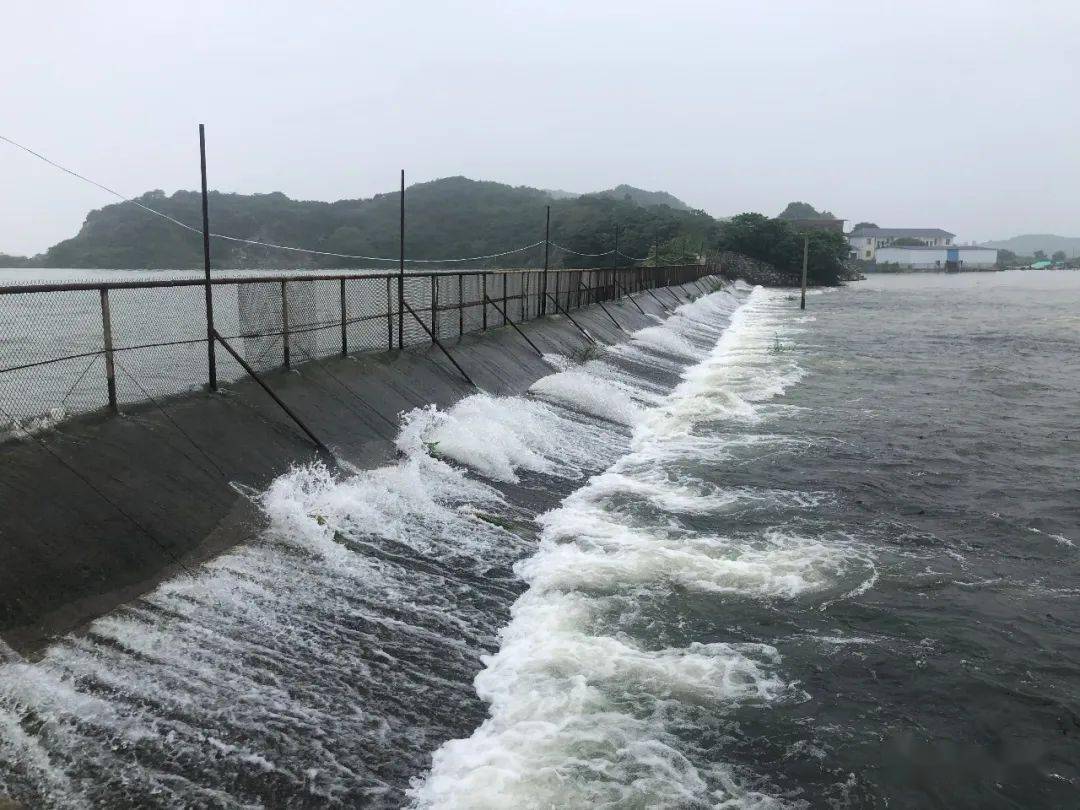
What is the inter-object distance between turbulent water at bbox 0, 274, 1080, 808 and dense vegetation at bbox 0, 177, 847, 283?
15.6 metres

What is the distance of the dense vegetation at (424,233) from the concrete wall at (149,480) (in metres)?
14.1

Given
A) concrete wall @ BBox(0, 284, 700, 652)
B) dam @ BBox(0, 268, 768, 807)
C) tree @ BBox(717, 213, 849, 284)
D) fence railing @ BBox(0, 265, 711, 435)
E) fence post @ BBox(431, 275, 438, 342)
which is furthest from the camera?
tree @ BBox(717, 213, 849, 284)

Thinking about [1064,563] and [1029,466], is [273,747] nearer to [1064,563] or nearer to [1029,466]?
[1064,563]

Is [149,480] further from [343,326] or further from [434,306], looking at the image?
[434,306]

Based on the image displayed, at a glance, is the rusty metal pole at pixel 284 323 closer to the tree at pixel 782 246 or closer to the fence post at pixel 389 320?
the fence post at pixel 389 320

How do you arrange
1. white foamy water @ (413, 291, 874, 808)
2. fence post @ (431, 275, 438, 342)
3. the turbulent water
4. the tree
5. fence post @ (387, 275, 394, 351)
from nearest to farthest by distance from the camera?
the turbulent water
white foamy water @ (413, 291, 874, 808)
fence post @ (387, 275, 394, 351)
fence post @ (431, 275, 438, 342)
the tree

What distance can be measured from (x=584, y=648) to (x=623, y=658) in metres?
0.37

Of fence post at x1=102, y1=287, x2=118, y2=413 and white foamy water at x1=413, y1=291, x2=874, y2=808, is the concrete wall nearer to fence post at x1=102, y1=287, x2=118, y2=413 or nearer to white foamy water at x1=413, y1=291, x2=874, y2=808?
fence post at x1=102, y1=287, x2=118, y2=413

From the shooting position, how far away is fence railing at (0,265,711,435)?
9312mm

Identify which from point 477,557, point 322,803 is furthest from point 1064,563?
point 322,803

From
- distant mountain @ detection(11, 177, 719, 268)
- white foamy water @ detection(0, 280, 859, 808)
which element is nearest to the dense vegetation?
distant mountain @ detection(11, 177, 719, 268)

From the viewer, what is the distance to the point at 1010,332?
43.2 meters

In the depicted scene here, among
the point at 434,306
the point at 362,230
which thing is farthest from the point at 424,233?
the point at 434,306

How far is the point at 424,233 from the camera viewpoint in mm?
77125
